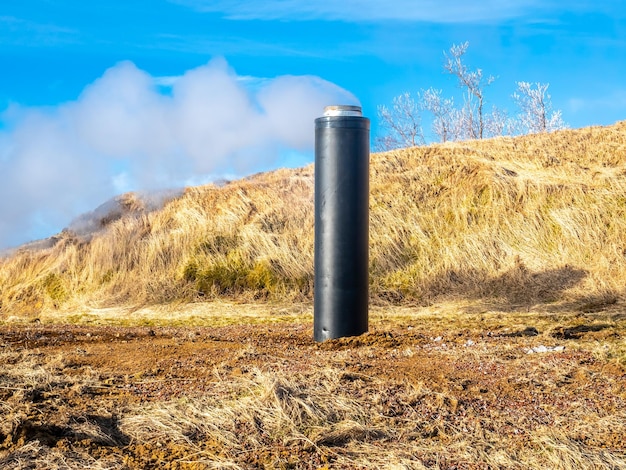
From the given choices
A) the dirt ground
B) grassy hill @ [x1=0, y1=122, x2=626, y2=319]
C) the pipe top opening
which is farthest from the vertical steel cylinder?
grassy hill @ [x1=0, y1=122, x2=626, y2=319]

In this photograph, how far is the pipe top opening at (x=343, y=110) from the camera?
6977mm

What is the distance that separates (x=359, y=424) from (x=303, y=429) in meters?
0.35

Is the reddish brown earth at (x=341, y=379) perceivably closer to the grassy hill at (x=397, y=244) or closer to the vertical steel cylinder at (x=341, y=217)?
the vertical steel cylinder at (x=341, y=217)

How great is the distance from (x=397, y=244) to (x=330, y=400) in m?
8.83

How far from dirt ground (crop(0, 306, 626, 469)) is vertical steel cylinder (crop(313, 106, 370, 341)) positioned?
0.39 meters

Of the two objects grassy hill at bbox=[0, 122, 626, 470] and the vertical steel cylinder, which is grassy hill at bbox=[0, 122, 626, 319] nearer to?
grassy hill at bbox=[0, 122, 626, 470]

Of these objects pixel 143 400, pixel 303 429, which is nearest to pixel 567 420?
pixel 303 429

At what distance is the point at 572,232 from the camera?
41.0 feet

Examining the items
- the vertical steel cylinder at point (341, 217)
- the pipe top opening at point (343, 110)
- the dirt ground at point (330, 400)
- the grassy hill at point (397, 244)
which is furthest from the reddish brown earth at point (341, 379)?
the grassy hill at point (397, 244)

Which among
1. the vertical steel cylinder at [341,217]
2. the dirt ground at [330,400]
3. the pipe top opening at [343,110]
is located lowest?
the dirt ground at [330,400]

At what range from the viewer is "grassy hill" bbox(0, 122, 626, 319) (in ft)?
38.9

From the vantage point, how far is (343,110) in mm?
6980

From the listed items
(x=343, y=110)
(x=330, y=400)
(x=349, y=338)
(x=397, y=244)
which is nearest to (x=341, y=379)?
(x=330, y=400)

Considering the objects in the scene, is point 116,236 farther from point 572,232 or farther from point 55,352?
point 572,232
